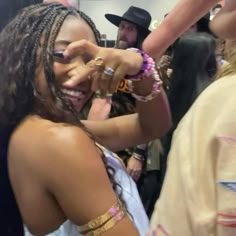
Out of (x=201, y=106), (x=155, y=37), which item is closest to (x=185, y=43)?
(x=155, y=37)

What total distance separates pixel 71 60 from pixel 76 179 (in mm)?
246

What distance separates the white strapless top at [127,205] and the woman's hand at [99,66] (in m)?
0.26

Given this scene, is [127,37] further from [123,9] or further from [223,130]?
[123,9]

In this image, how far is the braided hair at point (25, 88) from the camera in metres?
1.03

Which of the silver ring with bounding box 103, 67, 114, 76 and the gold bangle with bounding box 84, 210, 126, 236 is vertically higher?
the silver ring with bounding box 103, 67, 114, 76

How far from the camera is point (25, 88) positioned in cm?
105

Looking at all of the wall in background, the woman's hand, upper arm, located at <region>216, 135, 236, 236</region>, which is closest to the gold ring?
the woman's hand

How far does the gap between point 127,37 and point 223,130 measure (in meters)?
2.38

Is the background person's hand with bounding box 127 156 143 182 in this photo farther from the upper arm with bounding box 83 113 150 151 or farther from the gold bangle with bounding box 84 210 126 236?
the gold bangle with bounding box 84 210 126 236

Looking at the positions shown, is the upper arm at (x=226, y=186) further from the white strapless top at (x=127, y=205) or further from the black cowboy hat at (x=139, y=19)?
the black cowboy hat at (x=139, y=19)

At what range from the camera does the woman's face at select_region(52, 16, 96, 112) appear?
3.37ft

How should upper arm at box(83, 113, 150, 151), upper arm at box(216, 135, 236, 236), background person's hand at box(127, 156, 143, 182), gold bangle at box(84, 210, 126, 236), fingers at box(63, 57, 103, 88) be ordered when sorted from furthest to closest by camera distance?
background person's hand at box(127, 156, 143, 182), upper arm at box(83, 113, 150, 151), gold bangle at box(84, 210, 126, 236), fingers at box(63, 57, 103, 88), upper arm at box(216, 135, 236, 236)

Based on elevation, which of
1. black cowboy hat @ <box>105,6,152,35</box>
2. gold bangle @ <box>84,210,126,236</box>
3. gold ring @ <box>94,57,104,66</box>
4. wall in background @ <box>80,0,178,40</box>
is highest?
gold ring @ <box>94,57,104,66</box>

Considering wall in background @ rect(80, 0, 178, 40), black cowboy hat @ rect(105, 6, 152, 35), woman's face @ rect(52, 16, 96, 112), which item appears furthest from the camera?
wall in background @ rect(80, 0, 178, 40)
